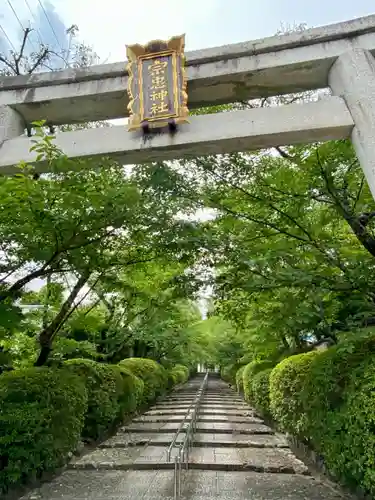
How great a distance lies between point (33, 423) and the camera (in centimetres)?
589

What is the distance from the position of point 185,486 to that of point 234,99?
6671mm

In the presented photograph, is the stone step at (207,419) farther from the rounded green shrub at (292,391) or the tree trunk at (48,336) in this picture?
the tree trunk at (48,336)

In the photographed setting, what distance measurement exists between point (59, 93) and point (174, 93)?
189 cm

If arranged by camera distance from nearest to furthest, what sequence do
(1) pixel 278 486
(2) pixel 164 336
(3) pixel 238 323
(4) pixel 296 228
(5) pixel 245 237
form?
(4) pixel 296 228 → (5) pixel 245 237 → (1) pixel 278 486 → (3) pixel 238 323 → (2) pixel 164 336

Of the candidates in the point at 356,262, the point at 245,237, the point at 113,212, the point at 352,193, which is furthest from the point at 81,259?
the point at 352,193

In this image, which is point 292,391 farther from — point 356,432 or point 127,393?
point 127,393

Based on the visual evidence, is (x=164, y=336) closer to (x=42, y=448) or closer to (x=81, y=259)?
(x=42, y=448)

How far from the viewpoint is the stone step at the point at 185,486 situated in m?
6.16

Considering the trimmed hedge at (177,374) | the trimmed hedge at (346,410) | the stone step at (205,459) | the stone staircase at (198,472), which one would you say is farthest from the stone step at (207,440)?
the trimmed hedge at (177,374)

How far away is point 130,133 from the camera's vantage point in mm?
5176

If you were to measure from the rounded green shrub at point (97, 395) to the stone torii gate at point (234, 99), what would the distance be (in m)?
5.79

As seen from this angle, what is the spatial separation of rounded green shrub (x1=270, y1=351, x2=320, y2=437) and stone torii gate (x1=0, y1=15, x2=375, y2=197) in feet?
15.7

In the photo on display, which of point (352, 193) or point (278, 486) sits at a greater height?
point (352, 193)

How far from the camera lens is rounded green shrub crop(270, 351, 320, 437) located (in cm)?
787
